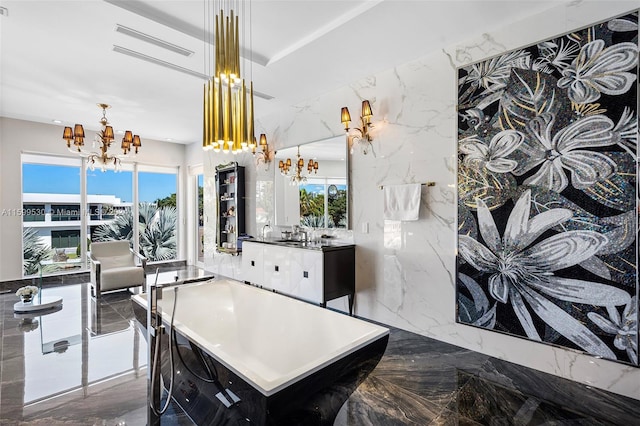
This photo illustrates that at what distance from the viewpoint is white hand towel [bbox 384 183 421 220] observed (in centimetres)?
316

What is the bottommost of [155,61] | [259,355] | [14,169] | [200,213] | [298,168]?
[259,355]

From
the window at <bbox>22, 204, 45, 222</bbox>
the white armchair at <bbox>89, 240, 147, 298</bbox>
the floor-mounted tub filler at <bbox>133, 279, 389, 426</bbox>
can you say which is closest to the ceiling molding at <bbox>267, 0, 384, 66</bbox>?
the floor-mounted tub filler at <bbox>133, 279, 389, 426</bbox>

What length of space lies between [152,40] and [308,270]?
8.99ft

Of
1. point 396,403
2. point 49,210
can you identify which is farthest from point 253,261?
point 49,210

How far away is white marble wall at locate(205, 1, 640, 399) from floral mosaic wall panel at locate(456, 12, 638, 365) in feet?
0.33

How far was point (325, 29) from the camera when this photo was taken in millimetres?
2834

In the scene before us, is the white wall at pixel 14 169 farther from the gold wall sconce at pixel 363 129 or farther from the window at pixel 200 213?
the gold wall sconce at pixel 363 129

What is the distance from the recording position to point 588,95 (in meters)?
2.30

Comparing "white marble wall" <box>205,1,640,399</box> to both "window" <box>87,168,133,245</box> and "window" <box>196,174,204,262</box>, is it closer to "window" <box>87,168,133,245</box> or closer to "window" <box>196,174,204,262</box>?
"window" <box>196,174,204,262</box>

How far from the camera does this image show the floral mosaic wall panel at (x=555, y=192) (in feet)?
7.09

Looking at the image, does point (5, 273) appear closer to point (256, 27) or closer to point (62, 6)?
point (62, 6)

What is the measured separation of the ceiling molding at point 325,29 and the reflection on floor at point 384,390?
293 cm

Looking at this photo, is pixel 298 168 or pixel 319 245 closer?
pixel 319 245

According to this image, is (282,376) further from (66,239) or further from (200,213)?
(200,213)
